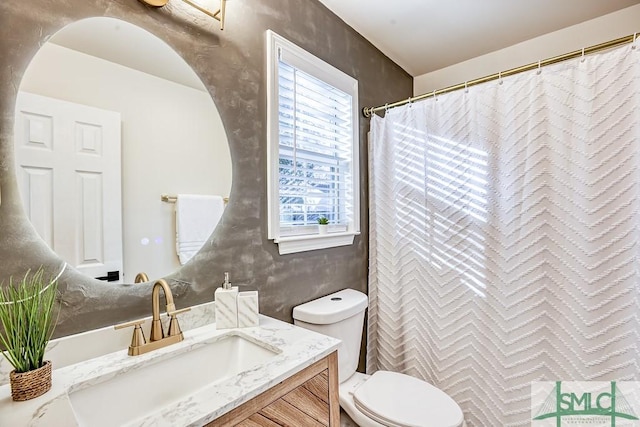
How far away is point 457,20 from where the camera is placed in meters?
1.91

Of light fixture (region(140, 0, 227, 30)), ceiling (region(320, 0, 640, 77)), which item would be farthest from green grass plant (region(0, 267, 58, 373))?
ceiling (region(320, 0, 640, 77))

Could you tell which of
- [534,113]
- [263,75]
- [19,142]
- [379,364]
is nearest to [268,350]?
[19,142]

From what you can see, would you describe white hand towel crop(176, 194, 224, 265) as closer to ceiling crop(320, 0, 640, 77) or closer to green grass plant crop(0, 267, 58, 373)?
green grass plant crop(0, 267, 58, 373)

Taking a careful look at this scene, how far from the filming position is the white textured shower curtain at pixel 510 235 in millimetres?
1327

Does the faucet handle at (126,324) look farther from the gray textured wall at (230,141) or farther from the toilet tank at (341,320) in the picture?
the toilet tank at (341,320)

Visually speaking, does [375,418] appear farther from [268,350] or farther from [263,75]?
[263,75]

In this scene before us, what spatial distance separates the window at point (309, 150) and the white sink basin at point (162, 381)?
0.52 m

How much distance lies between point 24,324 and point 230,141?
839mm

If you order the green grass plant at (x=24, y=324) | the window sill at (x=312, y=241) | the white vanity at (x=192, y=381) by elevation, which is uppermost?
the window sill at (x=312, y=241)

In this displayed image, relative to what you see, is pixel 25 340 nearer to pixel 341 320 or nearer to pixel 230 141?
pixel 230 141

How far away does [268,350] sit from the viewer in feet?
3.38

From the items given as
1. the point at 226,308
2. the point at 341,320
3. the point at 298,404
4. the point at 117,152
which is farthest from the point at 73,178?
the point at 341,320

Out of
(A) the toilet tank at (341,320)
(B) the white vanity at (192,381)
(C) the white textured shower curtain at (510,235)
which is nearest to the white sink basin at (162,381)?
(B) the white vanity at (192,381)

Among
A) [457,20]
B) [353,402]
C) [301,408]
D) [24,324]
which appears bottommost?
[353,402]
